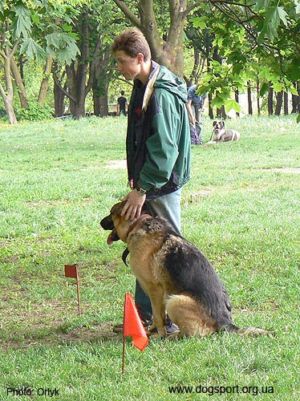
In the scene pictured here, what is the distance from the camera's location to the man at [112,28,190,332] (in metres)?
5.30

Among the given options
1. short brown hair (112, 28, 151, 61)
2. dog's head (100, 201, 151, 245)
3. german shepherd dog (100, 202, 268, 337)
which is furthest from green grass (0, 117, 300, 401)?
short brown hair (112, 28, 151, 61)

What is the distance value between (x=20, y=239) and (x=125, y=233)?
4.40 meters

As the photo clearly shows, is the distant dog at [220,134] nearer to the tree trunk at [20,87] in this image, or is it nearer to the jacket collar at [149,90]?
the jacket collar at [149,90]

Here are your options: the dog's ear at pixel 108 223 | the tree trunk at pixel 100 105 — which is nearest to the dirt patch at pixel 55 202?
the dog's ear at pixel 108 223

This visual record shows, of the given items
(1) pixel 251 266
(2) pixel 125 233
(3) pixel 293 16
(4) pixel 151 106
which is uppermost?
(3) pixel 293 16

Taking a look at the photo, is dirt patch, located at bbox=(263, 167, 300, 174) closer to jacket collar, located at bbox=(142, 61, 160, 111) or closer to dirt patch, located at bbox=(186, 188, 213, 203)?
dirt patch, located at bbox=(186, 188, 213, 203)

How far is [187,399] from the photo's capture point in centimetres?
434

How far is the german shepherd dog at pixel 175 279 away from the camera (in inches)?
212

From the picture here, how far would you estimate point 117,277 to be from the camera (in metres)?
7.82

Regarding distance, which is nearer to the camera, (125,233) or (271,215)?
(125,233)

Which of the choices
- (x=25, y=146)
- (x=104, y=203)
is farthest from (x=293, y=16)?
(x=25, y=146)

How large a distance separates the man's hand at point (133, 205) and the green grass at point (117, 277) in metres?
0.98

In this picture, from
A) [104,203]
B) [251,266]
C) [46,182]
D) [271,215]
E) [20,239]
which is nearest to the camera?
[251,266]

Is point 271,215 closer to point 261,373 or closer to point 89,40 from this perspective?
point 261,373
